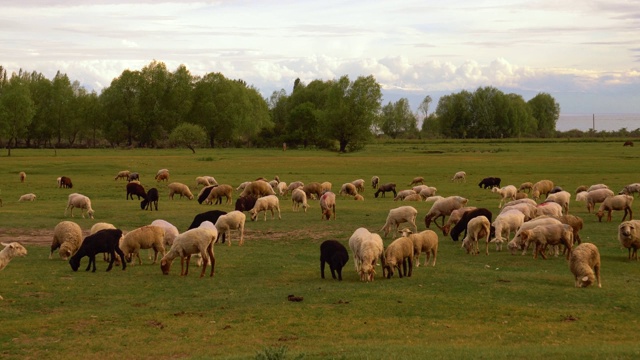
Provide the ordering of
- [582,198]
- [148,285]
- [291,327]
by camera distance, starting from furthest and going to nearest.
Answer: [582,198] → [148,285] → [291,327]

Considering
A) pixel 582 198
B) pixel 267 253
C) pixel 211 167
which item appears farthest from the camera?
pixel 211 167

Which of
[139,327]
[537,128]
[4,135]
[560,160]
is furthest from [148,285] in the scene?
[537,128]

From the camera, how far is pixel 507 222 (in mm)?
23750

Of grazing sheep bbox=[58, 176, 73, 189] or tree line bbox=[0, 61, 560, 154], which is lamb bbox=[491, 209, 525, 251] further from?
tree line bbox=[0, 61, 560, 154]

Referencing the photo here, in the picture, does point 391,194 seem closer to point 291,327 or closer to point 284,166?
point 284,166

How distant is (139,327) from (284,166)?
5235 centimetres

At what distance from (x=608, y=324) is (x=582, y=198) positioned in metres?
22.1

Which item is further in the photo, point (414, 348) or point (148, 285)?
point (148, 285)

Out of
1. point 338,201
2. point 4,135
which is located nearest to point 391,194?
point 338,201

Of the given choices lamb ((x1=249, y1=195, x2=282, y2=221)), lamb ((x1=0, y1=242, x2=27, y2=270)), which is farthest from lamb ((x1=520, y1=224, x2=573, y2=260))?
lamb ((x1=0, y1=242, x2=27, y2=270))

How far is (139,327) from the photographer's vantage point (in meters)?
14.0

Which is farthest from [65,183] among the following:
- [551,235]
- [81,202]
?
[551,235]

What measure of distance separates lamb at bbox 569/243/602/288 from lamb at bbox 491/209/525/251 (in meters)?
5.67

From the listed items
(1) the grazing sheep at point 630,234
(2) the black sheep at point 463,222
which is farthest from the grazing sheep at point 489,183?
(1) the grazing sheep at point 630,234
